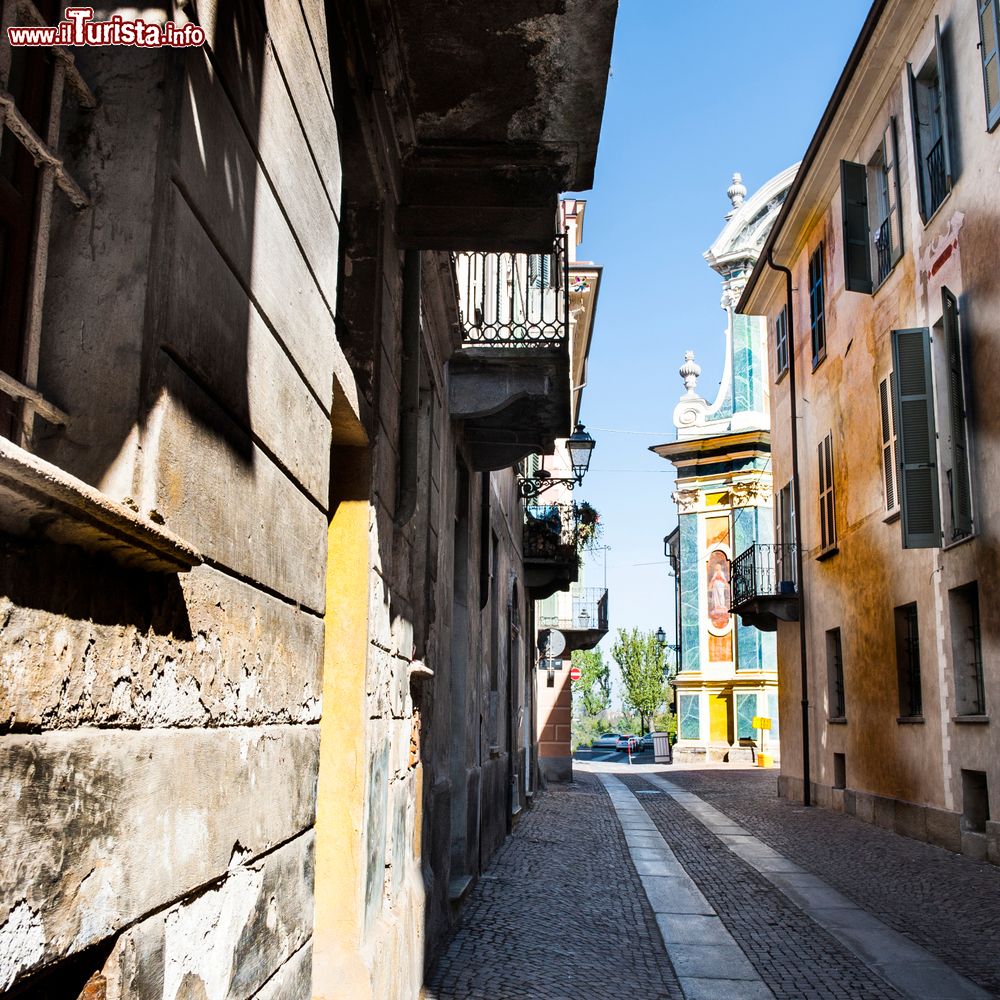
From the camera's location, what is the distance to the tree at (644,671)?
62.8 meters

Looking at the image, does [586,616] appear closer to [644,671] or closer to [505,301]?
[505,301]

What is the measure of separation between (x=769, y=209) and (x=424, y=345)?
29.9 m

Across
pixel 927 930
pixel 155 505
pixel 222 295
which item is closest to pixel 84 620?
pixel 155 505

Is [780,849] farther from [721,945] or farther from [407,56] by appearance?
[407,56]

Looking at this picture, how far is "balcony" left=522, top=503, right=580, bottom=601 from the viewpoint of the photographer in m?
18.8

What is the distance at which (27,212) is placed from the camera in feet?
5.87

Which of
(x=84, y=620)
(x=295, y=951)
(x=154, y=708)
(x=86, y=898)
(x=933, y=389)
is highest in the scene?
(x=933, y=389)

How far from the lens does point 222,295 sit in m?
2.26

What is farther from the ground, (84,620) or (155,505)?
(155,505)

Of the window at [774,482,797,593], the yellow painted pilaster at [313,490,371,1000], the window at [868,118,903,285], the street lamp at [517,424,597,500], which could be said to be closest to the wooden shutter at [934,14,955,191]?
the window at [868,118,903,285]

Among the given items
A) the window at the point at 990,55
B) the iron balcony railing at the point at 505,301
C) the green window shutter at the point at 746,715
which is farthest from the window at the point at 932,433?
the green window shutter at the point at 746,715

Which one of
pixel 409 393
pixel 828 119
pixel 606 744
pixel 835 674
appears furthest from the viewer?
pixel 606 744

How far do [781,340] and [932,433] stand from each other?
9875 mm

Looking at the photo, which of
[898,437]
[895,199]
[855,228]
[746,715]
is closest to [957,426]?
[898,437]
